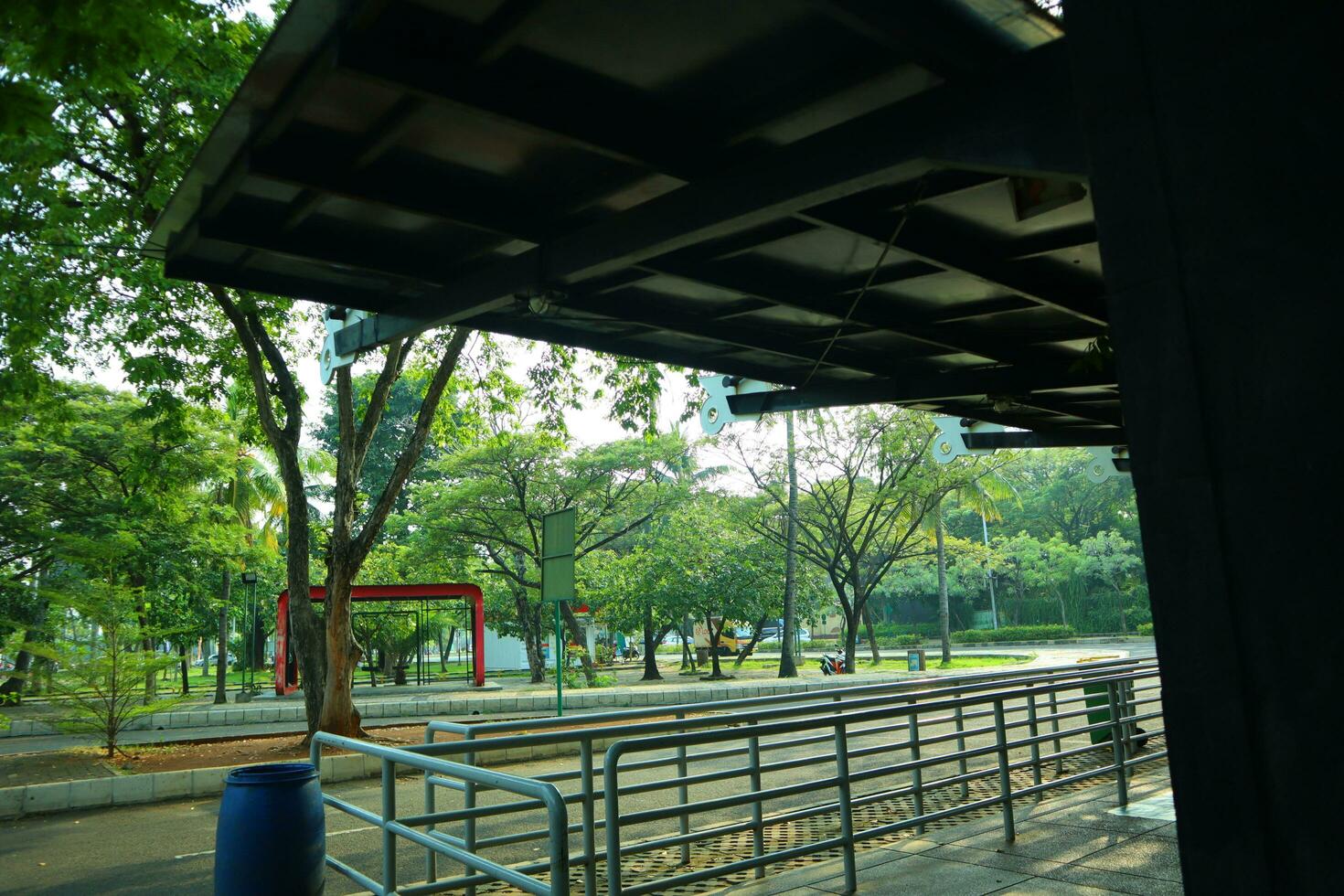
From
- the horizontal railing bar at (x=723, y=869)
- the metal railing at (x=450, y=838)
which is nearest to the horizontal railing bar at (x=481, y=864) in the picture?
the metal railing at (x=450, y=838)

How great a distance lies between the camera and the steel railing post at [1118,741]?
712cm

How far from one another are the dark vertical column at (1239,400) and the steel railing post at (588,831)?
2.79 m

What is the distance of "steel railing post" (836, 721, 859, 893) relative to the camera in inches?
205

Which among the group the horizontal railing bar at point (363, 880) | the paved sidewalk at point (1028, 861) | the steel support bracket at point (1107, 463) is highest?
the steel support bracket at point (1107, 463)

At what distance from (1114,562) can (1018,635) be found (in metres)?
5.86

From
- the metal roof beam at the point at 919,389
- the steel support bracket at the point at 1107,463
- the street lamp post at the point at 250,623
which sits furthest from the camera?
the street lamp post at the point at 250,623

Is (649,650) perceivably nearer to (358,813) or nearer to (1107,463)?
(1107,463)

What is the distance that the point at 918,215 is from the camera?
18.5 feet

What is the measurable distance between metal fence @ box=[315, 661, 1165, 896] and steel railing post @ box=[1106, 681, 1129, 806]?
16 mm

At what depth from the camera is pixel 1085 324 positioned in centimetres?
789

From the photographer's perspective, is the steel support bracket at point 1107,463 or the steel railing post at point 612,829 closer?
the steel railing post at point 612,829

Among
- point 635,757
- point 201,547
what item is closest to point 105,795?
point 635,757

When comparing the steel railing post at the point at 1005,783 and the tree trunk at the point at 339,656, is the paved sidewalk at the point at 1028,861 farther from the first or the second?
the tree trunk at the point at 339,656

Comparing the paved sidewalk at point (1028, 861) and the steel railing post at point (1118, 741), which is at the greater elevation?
the steel railing post at point (1118, 741)
